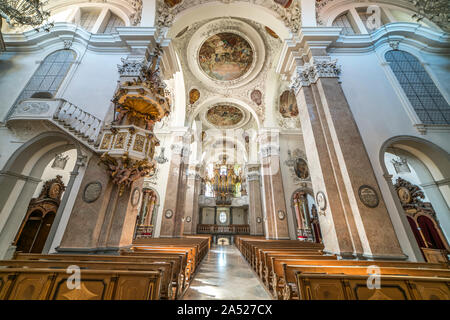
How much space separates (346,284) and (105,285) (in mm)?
2802

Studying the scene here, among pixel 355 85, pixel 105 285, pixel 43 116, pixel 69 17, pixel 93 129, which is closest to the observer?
pixel 105 285

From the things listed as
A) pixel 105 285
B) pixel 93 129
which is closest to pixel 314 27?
pixel 93 129

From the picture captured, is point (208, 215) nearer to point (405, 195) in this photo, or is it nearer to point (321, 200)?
point (405, 195)

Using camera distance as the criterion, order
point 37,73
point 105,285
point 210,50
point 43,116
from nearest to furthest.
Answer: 1. point 105,285
2. point 43,116
3. point 37,73
4. point 210,50

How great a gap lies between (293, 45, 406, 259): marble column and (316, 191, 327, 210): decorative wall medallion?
43 mm

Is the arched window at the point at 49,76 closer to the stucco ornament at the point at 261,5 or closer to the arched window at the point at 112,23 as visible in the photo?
the arched window at the point at 112,23

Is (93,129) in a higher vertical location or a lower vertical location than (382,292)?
higher

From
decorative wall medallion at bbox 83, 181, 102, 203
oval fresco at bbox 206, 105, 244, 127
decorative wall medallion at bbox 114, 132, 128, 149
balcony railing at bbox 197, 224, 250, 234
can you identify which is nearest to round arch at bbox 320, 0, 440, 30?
oval fresco at bbox 206, 105, 244, 127

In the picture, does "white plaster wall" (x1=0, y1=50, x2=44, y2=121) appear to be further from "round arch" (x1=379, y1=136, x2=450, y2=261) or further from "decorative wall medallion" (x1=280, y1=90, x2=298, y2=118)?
"decorative wall medallion" (x1=280, y1=90, x2=298, y2=118)

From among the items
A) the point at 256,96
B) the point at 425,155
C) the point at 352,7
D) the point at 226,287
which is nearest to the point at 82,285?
the point at 226,287

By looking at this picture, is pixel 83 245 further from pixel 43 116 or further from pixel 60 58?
pixel 60 58

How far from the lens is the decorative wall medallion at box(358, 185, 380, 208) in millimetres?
4459

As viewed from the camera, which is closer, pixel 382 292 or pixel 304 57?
pixel 382 292

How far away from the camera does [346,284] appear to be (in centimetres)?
198
